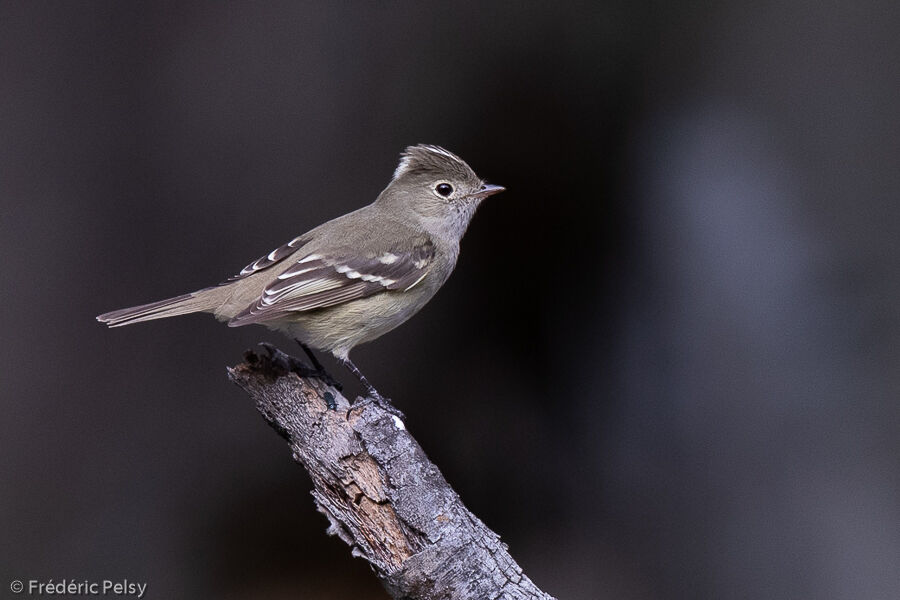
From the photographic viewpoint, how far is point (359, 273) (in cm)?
430

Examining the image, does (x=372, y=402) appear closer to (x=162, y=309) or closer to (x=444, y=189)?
(x=162, y=309)

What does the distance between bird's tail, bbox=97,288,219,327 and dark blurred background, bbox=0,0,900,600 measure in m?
1.51

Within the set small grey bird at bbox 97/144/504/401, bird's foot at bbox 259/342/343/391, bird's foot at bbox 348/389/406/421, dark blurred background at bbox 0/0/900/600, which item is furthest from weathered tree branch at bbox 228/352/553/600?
dark blurred background at bbox 0/0/900/600

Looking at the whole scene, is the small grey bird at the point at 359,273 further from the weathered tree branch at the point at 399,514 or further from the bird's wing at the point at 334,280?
the weathered tree branch at the point at 399,514

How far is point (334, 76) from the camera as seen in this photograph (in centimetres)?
566

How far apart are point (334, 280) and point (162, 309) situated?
756 millimetres

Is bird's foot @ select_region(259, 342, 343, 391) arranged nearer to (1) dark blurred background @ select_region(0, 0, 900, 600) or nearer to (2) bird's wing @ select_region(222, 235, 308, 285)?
(2) bird's wing @ select_region(222, 235, 308, 285)

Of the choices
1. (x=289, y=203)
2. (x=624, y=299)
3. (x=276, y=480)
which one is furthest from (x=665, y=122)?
(x=276, y=480)

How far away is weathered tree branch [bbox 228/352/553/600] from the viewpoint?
134 inches

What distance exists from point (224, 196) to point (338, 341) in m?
1.82

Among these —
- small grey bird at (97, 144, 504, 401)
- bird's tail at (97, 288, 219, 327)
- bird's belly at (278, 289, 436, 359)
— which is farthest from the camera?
bird's belly at (278, 289, 436, 359)

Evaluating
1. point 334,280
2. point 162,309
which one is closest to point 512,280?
point 334,280

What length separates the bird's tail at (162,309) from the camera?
3.93m

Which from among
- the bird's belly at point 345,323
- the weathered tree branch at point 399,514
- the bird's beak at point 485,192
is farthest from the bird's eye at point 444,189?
the weathered tree branch at point 399,514
